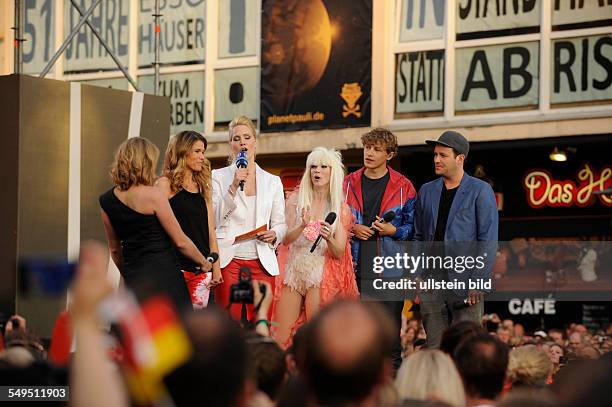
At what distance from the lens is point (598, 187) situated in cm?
1888

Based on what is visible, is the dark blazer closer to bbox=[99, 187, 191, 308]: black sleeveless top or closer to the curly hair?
the curly hair

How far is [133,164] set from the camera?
26.4ft


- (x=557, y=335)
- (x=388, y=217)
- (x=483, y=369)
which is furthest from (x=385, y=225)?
(x=557, y=335)

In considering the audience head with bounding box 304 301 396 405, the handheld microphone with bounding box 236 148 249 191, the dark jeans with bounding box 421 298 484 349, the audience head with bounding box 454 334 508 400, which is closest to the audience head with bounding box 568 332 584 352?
the dark jeans with bounding box 421 298 484 349

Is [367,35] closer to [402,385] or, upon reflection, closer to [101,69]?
[101,69]

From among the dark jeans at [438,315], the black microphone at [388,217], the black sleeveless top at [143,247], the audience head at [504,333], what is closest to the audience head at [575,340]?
the audience head at [504,333]

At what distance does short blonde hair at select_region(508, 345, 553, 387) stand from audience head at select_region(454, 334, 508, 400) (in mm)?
1130

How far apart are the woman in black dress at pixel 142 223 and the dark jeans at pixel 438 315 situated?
8.32ft

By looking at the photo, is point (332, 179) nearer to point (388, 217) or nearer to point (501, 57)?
point (388, 217)

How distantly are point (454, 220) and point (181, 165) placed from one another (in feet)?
7.27

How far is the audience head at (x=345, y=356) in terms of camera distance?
10.9 feet

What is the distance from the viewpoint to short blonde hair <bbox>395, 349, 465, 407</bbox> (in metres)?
5.15

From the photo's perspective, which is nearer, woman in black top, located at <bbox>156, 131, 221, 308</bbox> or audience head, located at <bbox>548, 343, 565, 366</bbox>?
woman in black top, located at <bbox>156, 131, 221, 308</bbox>

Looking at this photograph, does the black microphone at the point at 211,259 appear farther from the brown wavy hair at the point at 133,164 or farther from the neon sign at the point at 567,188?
the neon sign at the point at 567,188
